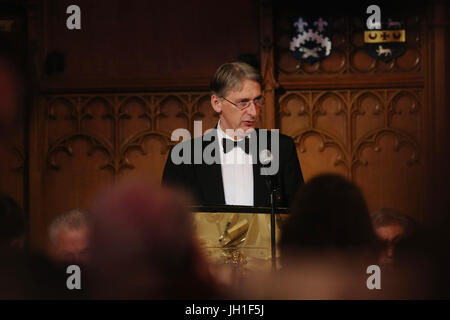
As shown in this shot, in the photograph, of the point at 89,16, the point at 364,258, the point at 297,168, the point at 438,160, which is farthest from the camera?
the point at 89,16

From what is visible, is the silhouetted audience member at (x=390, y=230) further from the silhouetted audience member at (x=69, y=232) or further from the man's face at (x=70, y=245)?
the silhouetted audience member at (x=69, y=232)

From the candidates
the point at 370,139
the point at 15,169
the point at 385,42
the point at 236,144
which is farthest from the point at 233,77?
the point at 15,169

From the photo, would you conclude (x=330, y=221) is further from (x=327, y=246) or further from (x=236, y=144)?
(x=236, y=144)

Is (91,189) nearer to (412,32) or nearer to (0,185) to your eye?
(0,185)

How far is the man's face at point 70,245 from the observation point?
115 cm

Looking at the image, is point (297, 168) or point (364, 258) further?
point (297, 168)

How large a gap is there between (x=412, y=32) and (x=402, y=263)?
401 cm

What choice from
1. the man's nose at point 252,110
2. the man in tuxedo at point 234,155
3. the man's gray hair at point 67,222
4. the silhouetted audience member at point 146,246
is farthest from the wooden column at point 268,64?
the silhouetted audience member at point 146,246

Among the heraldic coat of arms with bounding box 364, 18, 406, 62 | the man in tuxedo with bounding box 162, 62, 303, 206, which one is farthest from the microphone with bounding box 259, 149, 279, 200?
the heraldic coat of arms with bounding box 364, 18, 406, 62

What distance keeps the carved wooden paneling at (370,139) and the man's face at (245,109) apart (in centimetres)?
171

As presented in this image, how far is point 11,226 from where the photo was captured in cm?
129

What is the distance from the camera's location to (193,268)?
1.00 metres
